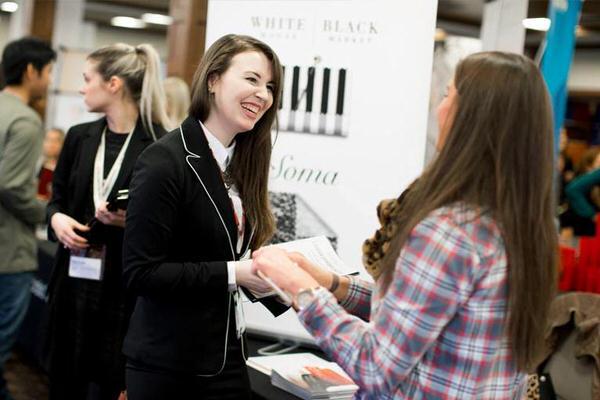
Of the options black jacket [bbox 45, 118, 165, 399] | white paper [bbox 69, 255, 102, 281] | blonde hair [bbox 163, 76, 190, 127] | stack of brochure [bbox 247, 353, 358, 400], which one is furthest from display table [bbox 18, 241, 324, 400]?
stack of brochure [bbox 247, 353, 358, 400]

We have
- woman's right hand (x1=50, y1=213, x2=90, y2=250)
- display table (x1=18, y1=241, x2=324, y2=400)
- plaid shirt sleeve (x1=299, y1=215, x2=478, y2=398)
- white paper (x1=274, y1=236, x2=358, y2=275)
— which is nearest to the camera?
plaid shirt sleeve (x1=299, y1=215, x2=478, y2=398)

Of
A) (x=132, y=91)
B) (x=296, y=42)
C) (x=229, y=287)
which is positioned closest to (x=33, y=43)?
(x=132, y=91)

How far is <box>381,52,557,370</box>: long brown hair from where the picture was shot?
1.28 metres

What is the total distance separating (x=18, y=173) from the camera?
10.6ft

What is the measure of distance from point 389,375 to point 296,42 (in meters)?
1.81

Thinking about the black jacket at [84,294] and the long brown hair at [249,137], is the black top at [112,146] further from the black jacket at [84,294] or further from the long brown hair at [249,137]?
the long brown hair at [249,137]

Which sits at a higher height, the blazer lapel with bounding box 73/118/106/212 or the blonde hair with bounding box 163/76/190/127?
the blonde hair with bounding box 163/76/190/127

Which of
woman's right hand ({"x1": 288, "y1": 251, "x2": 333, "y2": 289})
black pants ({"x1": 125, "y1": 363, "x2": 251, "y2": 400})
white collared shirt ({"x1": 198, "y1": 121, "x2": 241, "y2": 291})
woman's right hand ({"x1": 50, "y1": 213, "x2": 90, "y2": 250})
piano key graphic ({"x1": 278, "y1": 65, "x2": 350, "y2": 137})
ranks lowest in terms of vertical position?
black pants ({"x1": 125, "y1": 363, "x2": 251, "y2": 400})

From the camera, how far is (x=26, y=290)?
3.52 m

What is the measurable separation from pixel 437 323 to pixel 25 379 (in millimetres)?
3845

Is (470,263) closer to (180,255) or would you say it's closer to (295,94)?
(180,255)

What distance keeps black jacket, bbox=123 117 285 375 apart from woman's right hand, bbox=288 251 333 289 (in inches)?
10.2

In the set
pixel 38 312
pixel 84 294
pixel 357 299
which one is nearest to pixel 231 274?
pixel 357 299

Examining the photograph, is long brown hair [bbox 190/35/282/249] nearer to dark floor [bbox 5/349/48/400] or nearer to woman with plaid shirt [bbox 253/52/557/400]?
woman with plaid shirt [bbox 253/52/557/400]
